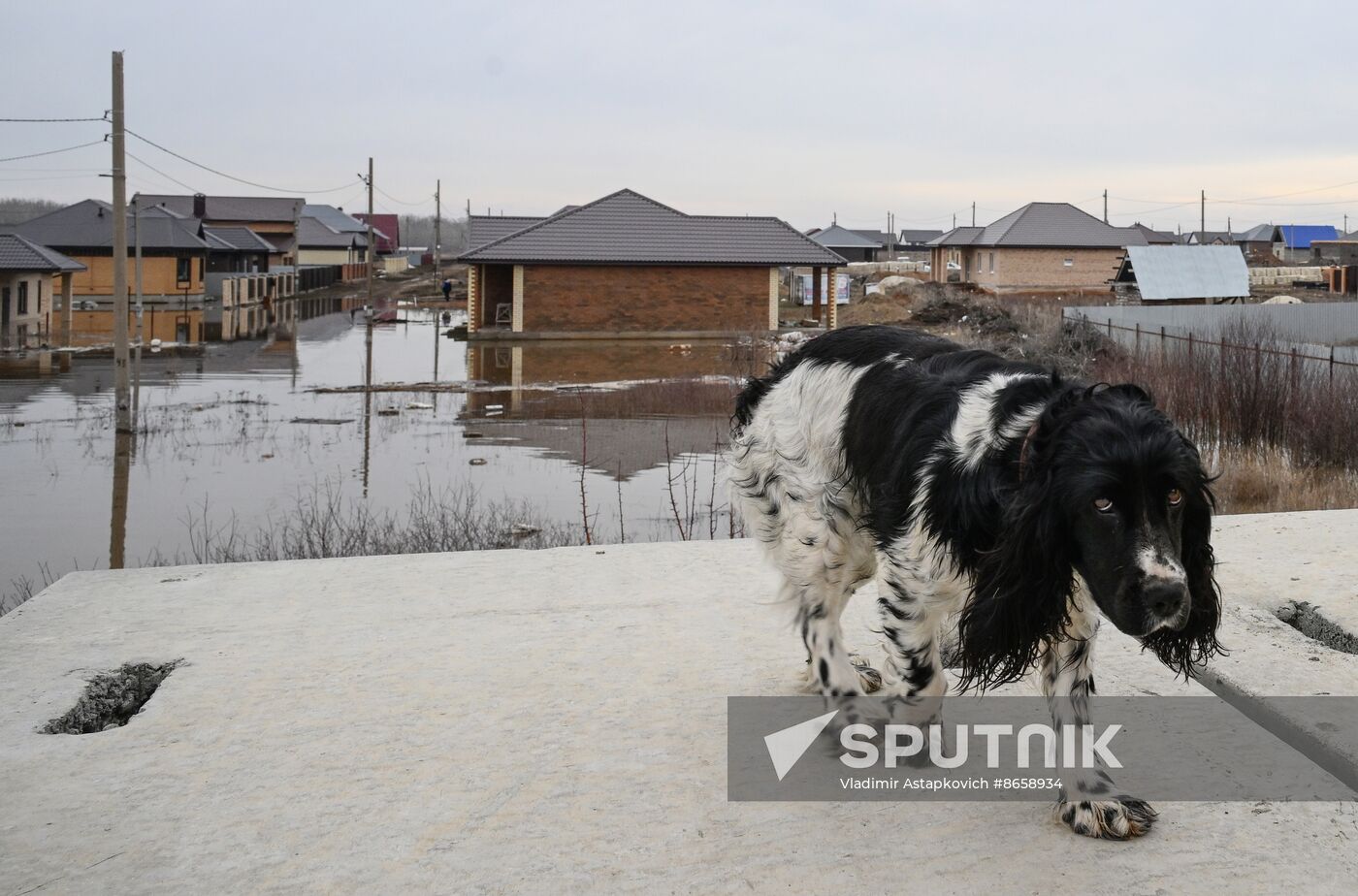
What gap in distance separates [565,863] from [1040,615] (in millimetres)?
1538

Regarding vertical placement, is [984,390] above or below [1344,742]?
above

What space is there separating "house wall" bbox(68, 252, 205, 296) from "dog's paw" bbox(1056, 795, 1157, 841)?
65.3 metres

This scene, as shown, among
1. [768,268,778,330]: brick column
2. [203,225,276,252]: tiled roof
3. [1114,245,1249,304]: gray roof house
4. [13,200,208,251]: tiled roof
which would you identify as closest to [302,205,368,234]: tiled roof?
[203,225,276,252]: tiled roof

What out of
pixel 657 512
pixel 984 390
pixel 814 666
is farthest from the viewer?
pixel 657 512

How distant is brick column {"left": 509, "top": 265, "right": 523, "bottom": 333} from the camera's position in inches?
1829

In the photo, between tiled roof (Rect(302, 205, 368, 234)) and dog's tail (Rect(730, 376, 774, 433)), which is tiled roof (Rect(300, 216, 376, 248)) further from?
dog's tail (Rect(730, 376, 774, 433))

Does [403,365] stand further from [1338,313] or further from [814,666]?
[814,666]

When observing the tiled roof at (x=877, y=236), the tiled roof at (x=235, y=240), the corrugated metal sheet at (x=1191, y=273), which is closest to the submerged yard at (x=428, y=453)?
the corrugated metal sheet at (x=1191, y=273)

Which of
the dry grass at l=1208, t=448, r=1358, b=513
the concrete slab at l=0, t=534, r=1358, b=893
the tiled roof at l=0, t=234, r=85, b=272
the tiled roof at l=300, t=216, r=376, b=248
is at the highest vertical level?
the tiled roof at l=300, t=216, r=376, b=248

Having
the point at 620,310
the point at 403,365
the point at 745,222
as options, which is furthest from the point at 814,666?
the point at 745,222

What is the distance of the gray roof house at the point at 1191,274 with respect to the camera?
4441 centimetres

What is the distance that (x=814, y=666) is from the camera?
488 cm

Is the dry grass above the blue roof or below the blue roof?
below

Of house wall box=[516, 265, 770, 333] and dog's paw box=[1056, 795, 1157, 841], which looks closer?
dog's paw box=[1056, 795, 1157, 841]
